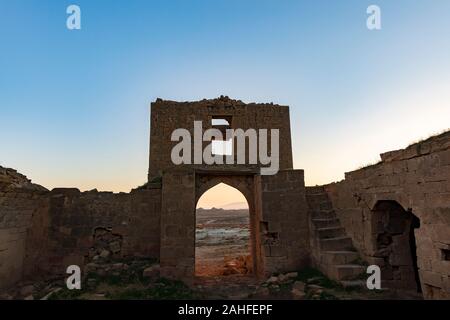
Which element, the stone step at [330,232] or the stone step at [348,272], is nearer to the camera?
the stone step at [348,272]

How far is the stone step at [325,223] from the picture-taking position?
852 centimetres

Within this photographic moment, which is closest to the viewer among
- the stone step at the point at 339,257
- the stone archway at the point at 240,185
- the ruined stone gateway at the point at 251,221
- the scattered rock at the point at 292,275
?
the ruined stone gateway at the point at 251,221

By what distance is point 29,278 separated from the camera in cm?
837

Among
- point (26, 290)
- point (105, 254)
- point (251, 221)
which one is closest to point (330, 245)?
point (251, 221)

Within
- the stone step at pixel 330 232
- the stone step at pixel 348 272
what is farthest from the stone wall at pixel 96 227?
the stone step at pixel 348 272

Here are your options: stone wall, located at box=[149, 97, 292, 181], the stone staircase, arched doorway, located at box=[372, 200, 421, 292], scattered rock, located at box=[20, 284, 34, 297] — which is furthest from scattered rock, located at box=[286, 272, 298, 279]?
scattered rock, located at box=[20, 284, 34, 297]

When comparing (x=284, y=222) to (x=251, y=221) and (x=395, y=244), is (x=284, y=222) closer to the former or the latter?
(x=251, y=221)

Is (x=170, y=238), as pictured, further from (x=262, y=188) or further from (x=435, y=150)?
(x=435, y=150)

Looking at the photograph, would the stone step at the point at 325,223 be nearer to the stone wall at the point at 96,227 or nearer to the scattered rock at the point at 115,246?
the stone wall at the point at 96,227

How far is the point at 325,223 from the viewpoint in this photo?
28.5 feet

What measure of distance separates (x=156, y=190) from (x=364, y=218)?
583 cm

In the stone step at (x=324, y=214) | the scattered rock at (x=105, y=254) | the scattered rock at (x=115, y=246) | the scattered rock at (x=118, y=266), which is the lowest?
the scattered rock at (x=118, y=266)

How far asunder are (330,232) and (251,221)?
8.54 ft
